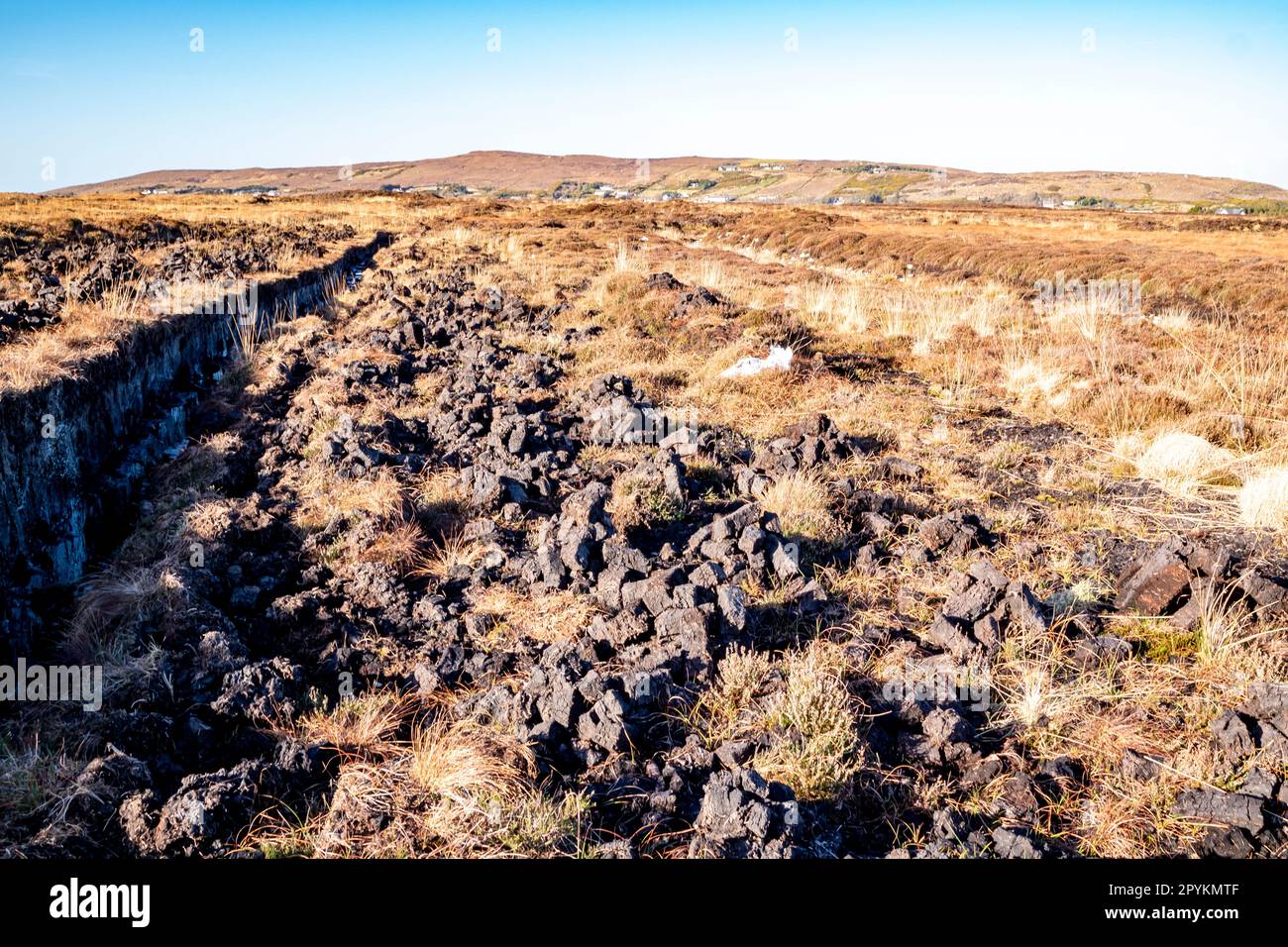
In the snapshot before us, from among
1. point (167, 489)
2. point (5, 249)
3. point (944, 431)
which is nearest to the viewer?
point (167, 489)

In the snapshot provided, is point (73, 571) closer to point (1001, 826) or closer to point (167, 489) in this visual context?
point (167, 489)

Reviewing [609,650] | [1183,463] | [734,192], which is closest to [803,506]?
[609,650]

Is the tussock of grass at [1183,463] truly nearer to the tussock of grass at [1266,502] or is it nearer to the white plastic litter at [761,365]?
the tussock of grass at [1266,502]

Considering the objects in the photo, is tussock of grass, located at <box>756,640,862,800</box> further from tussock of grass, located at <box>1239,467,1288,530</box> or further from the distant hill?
the distant hill

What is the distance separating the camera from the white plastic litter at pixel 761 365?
971 cm

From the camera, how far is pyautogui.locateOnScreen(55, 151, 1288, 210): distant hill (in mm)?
104188

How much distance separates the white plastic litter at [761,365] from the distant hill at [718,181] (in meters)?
89.0

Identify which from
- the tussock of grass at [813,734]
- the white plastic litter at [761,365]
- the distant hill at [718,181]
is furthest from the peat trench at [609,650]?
the distant hill at [718,181]

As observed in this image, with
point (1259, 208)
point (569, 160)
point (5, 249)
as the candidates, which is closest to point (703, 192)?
point (569, 160)

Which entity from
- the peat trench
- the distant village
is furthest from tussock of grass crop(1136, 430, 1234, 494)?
the distant village

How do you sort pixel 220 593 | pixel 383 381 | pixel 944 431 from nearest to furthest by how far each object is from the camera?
pixel 220 593
pixel 944 431
pixel 383 381

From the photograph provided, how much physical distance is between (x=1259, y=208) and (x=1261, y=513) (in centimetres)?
8352

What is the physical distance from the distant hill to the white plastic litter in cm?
8895

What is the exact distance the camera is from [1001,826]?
287 centimetres
